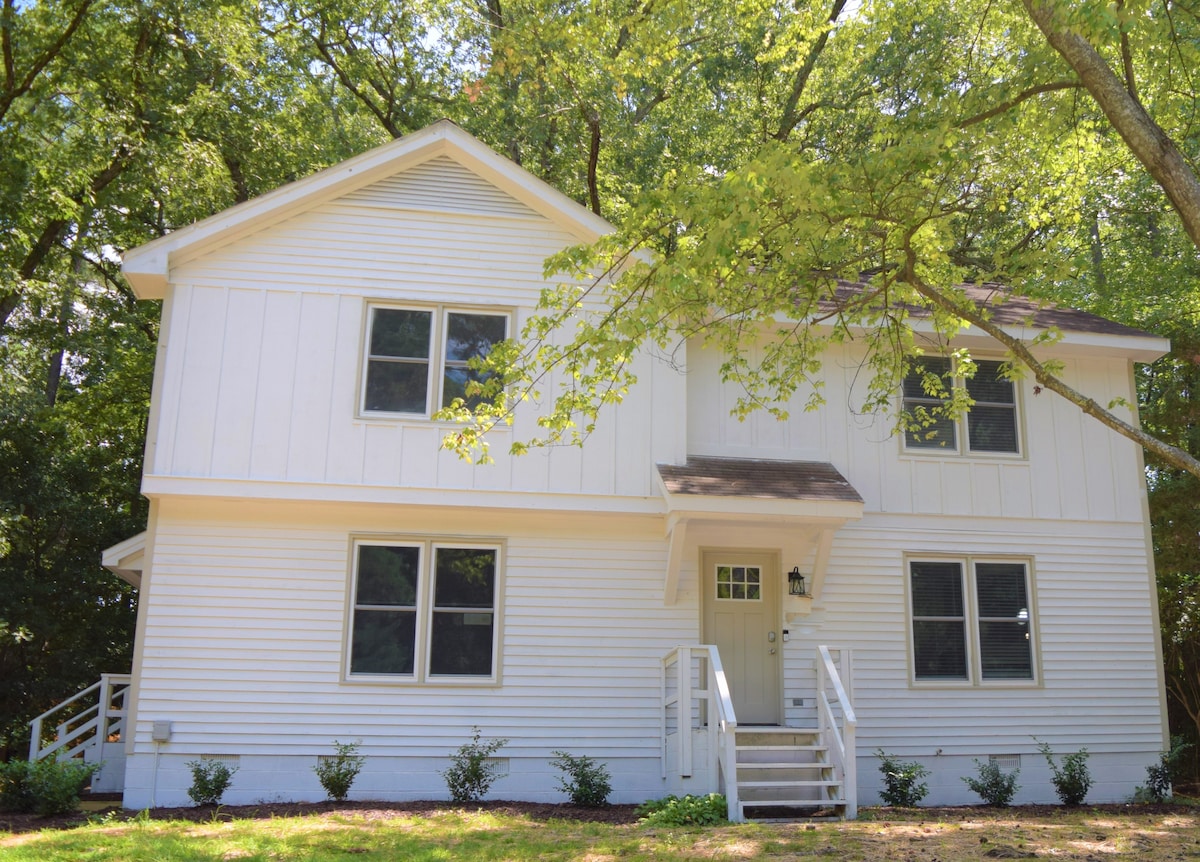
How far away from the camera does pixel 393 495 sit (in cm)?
1112

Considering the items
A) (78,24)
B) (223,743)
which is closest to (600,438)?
(223,743)

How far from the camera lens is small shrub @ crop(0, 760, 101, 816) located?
9.82m

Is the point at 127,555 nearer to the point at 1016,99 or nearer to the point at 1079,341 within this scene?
the point at 1016,99

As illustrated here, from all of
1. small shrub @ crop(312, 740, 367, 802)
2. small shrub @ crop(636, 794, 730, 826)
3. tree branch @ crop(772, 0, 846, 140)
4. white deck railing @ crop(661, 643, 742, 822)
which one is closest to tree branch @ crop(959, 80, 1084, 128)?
white deck railing @ crop(661, 643, 742, 822)

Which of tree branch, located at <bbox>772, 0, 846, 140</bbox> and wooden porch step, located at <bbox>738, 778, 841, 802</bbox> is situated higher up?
tree branch, located at <bbox>772, 0, 846, 140</bbox>

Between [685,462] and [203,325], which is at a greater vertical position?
[203,325]

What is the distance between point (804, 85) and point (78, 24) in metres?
13.0

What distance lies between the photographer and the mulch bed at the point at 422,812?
31.6ft

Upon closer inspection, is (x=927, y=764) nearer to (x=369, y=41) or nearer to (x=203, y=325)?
(x=203, y=325)

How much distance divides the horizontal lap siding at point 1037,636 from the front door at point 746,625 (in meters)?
0.34

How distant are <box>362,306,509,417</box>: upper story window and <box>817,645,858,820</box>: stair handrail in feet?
16.5

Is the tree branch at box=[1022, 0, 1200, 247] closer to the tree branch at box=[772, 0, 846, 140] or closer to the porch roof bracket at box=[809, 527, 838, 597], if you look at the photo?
the porch roof bracket at box=[809, 527, 838, 597]

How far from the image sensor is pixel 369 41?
20.4 metres

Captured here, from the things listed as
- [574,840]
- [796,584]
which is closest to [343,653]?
[574,840]
